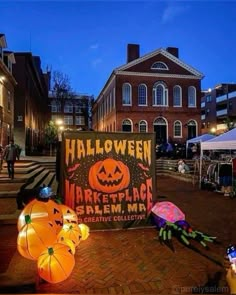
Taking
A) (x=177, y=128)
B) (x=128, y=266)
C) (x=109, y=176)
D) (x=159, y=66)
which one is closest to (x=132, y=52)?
(x=159, y=66)

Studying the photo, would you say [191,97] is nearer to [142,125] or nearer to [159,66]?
[159,66]

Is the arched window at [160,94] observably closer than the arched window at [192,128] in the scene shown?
Yes

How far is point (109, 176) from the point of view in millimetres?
6539

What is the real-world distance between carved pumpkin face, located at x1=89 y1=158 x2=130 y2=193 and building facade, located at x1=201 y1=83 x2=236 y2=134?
53.2 metres

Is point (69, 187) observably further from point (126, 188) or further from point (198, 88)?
→ point (198, 88)

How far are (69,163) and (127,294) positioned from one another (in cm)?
323

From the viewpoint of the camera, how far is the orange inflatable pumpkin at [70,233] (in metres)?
4.87

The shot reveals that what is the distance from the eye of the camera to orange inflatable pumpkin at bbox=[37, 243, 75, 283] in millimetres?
3906

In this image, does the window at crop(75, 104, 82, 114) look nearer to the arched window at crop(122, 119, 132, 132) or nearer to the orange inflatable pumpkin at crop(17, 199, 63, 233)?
the arched window at crop(122, 119, 132, 132)

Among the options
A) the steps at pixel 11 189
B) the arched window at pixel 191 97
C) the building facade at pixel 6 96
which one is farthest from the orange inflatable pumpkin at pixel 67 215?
the arched window at pixel 191 97

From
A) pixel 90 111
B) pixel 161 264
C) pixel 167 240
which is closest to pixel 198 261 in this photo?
pixel 161 264

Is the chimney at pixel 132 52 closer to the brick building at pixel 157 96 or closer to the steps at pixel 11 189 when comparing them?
the brick building at pixel 157 96

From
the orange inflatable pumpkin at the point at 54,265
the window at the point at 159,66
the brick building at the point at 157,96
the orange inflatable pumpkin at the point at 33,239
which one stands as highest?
the window at the point at 159,66

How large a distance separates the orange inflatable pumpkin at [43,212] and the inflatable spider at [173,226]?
2114 mm
